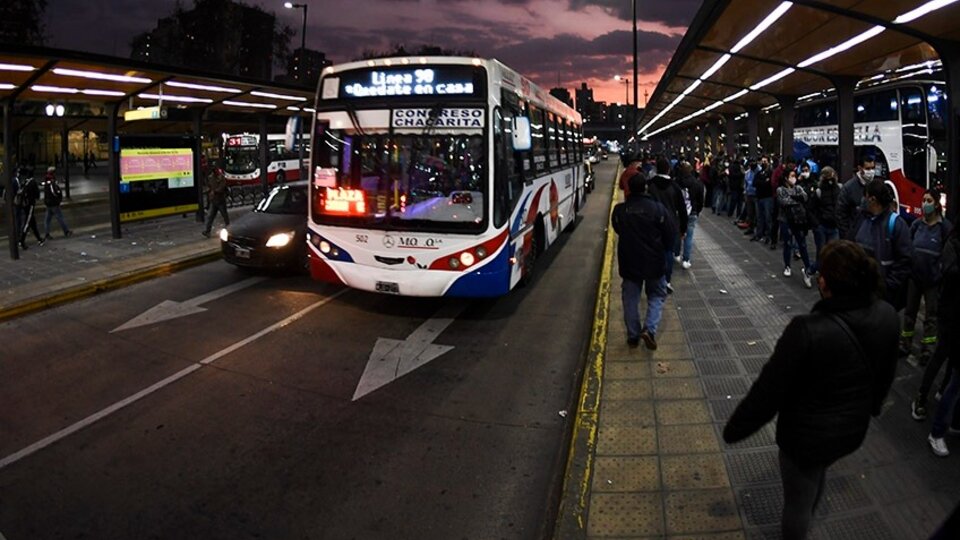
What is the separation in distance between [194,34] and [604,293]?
2290 inches

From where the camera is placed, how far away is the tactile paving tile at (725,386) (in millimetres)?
5555

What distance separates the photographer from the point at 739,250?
39.0ft

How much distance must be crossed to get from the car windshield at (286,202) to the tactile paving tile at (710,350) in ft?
25.7

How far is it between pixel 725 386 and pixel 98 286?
962cm

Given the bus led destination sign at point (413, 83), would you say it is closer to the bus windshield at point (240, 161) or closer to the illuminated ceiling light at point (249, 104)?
the illuminated ceiling light at point (249, 104)

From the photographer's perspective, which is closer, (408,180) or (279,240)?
(408,180)

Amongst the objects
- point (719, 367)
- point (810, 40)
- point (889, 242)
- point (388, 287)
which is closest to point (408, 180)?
point (388, 287)

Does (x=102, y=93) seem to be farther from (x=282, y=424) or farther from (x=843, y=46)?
(x=843, y=46)

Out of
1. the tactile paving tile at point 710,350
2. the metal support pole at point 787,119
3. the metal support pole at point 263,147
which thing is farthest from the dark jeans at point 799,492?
the metal support pole at point 263,147

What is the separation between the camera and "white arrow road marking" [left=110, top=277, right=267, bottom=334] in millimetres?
8328

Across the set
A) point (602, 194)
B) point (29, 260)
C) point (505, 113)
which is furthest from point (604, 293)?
point (602, 194)

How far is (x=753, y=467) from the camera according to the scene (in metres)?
4.32

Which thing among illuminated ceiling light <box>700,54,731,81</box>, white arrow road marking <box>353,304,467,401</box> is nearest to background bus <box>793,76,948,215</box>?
illuminated ceiling light <box>700,54,731,81</box>

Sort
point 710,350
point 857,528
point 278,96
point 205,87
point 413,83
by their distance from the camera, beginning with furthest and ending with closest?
point 278,96 → point 205,87 → point 413,83 → point 710,350 → point 857,528
